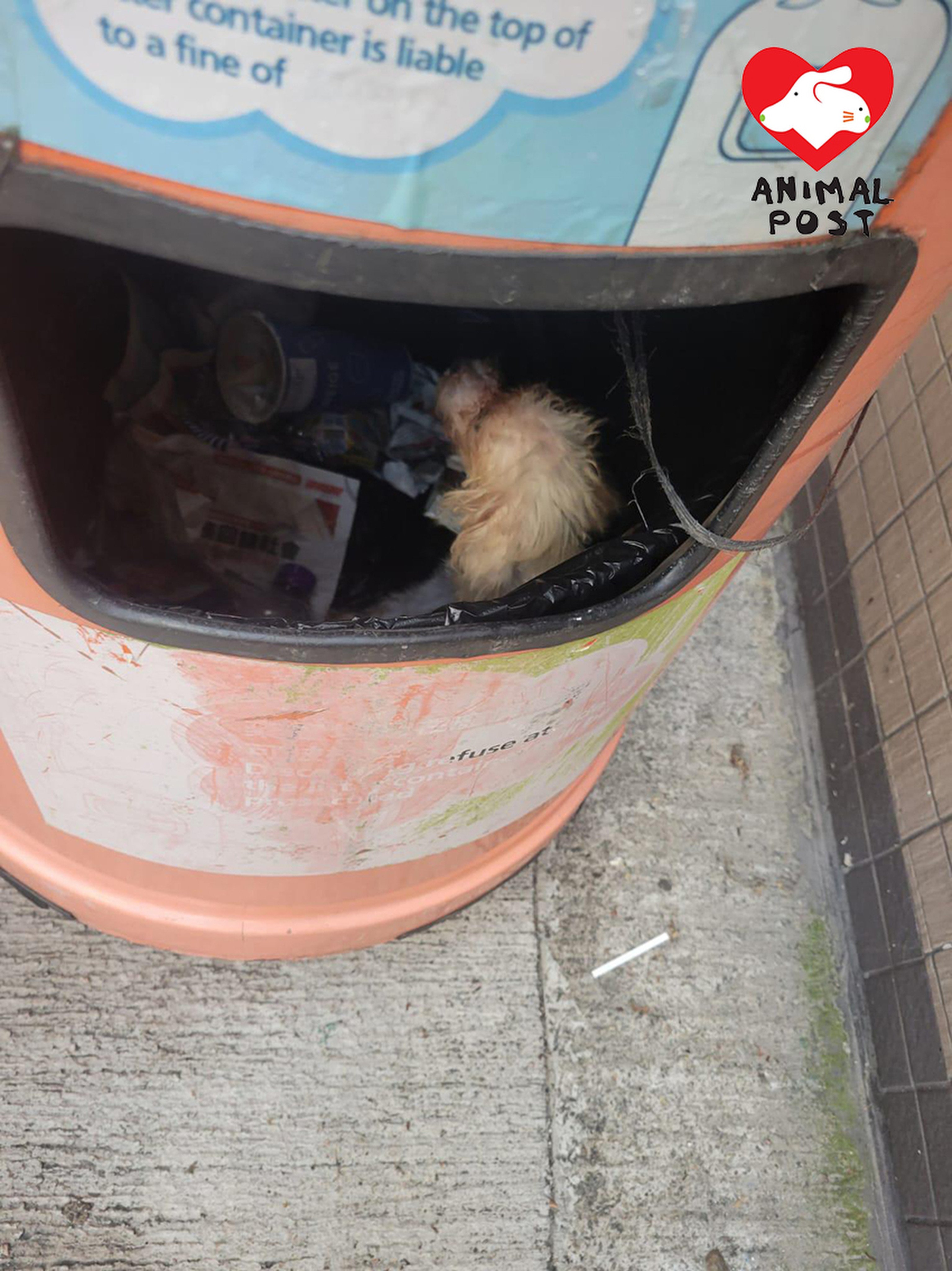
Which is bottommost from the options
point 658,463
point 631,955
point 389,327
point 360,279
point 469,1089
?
point 469,1089

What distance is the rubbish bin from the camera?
39 centimetres

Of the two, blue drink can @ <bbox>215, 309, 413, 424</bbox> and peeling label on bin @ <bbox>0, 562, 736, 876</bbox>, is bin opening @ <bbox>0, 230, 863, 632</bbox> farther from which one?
peeling label on bin @ <bbox>0, 562, 736, 876</bbox>

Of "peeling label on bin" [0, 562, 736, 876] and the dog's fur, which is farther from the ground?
the dog's fur

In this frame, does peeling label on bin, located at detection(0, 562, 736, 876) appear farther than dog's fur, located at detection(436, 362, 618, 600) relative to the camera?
No

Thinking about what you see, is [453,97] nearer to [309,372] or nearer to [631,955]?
[309,372]

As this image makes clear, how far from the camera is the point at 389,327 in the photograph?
53.4 inches

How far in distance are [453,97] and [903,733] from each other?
1.32 meters

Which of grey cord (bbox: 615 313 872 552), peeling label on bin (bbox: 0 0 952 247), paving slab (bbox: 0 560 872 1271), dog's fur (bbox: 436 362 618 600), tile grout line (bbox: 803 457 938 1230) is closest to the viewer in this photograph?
peeling label on bin (bbox: 0 0 952 247)

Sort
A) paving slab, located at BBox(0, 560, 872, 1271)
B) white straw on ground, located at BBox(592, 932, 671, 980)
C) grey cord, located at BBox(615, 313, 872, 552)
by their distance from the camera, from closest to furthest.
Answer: grey cord, located at BBox(615, 313, 872, 552) → paving slab, located at BBox(0, 560, 872, 1271) → white straw on ground, located at BBox(592, 932, 671, 980)

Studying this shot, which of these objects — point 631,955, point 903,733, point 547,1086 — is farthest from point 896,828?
point 547,1086

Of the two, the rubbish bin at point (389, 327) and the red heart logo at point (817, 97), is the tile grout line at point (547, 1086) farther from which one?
the red heart logo at point (817, 97)

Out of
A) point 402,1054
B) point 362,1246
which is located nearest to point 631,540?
point 402,1054

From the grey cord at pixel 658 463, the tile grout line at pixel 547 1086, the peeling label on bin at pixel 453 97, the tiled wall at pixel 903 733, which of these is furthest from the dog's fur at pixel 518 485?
the tiled wall at pixel 903 733

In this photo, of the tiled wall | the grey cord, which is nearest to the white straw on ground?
the tiled wall
